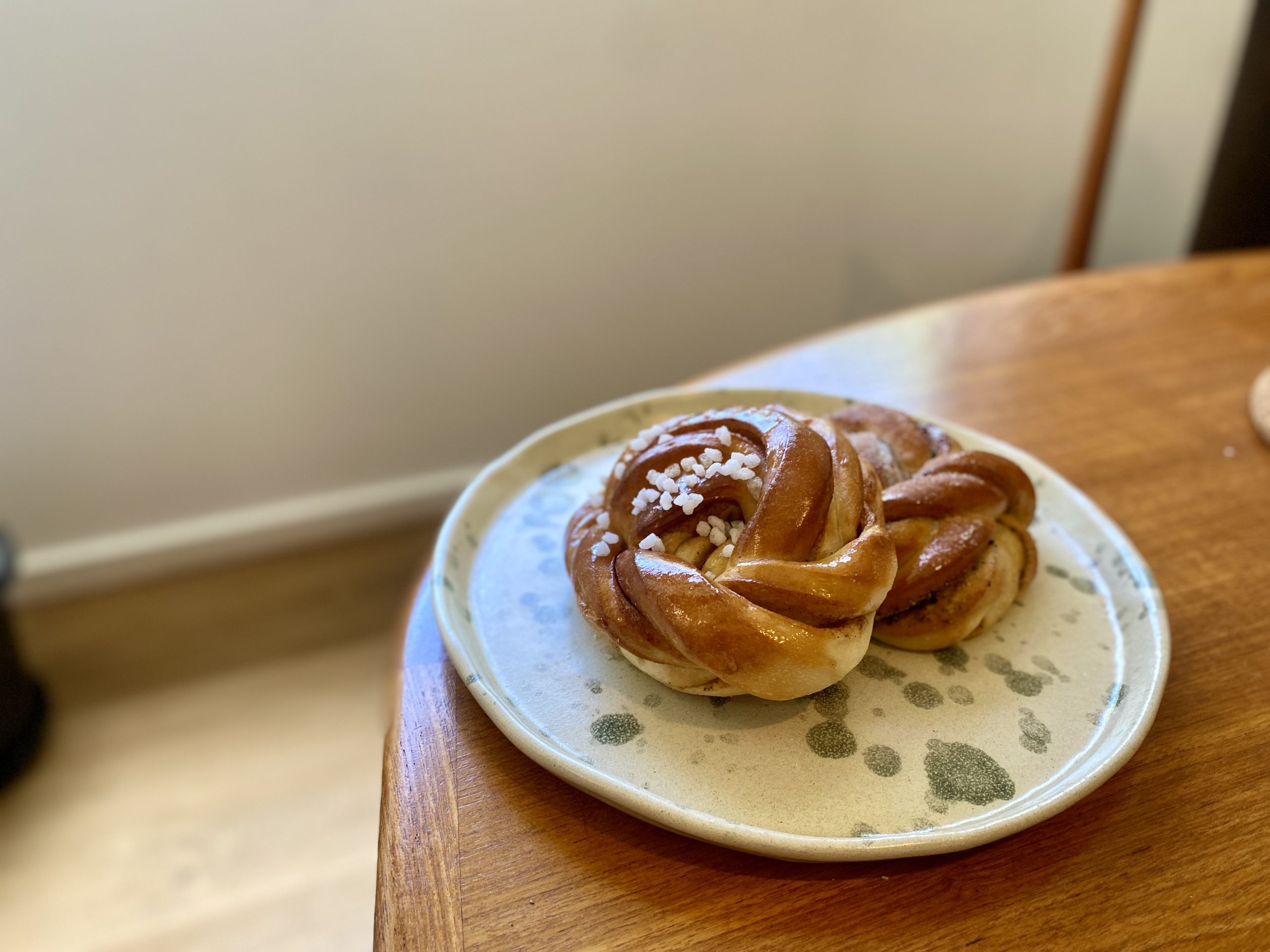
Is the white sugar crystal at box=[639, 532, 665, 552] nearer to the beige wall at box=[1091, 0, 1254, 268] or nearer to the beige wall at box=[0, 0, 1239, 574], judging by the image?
the beige wall at box=[0, 0, 1239, 574]

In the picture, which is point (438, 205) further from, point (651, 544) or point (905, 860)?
point (905, 860)

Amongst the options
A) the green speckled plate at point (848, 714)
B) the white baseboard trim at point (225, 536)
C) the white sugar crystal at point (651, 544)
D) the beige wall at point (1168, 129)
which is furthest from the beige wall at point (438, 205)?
the white sugar crystal at point (651, 544)

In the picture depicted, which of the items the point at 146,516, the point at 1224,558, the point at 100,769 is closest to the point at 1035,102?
the point at 1224,558

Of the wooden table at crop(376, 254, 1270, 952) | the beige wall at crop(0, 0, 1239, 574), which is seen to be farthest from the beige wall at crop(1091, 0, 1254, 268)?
the wooden table at crop(376, 254, 1270, 952)

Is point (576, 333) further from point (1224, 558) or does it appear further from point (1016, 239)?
point (1224, 558)

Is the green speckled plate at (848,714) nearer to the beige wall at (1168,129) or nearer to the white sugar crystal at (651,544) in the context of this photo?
the white sugar crystal at (651,544)

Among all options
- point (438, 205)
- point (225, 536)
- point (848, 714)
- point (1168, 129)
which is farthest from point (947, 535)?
point (1168, 129)
